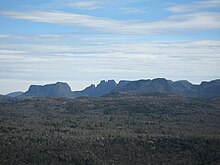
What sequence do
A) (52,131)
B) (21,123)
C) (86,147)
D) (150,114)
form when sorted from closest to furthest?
(86,147)
(52,131)
(21,123)
(150,114)

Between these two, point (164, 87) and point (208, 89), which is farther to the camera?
point (164, 87)

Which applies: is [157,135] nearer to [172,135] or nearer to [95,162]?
[172,135]

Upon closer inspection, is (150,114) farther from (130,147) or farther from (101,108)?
(130,147)

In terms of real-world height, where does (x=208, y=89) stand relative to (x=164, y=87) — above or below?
below

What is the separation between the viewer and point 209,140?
45.8 meters

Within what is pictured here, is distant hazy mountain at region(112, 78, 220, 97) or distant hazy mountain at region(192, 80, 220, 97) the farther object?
distant hazy mountain at region(112, 78, 220, 97)

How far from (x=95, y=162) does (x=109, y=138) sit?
23.0 ft

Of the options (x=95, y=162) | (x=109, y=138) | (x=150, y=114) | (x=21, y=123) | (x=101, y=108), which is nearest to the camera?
(x=95, y=162)

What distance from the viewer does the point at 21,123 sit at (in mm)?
58281

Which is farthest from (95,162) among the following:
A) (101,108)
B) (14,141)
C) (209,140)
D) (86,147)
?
(101,108)

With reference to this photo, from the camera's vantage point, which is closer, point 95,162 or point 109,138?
point 95,162

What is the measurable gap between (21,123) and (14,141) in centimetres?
1362

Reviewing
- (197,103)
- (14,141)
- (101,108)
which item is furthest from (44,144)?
(197,103)

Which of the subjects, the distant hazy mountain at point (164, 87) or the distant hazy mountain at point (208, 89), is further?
the distant hazy mountain at point (164, 87)
